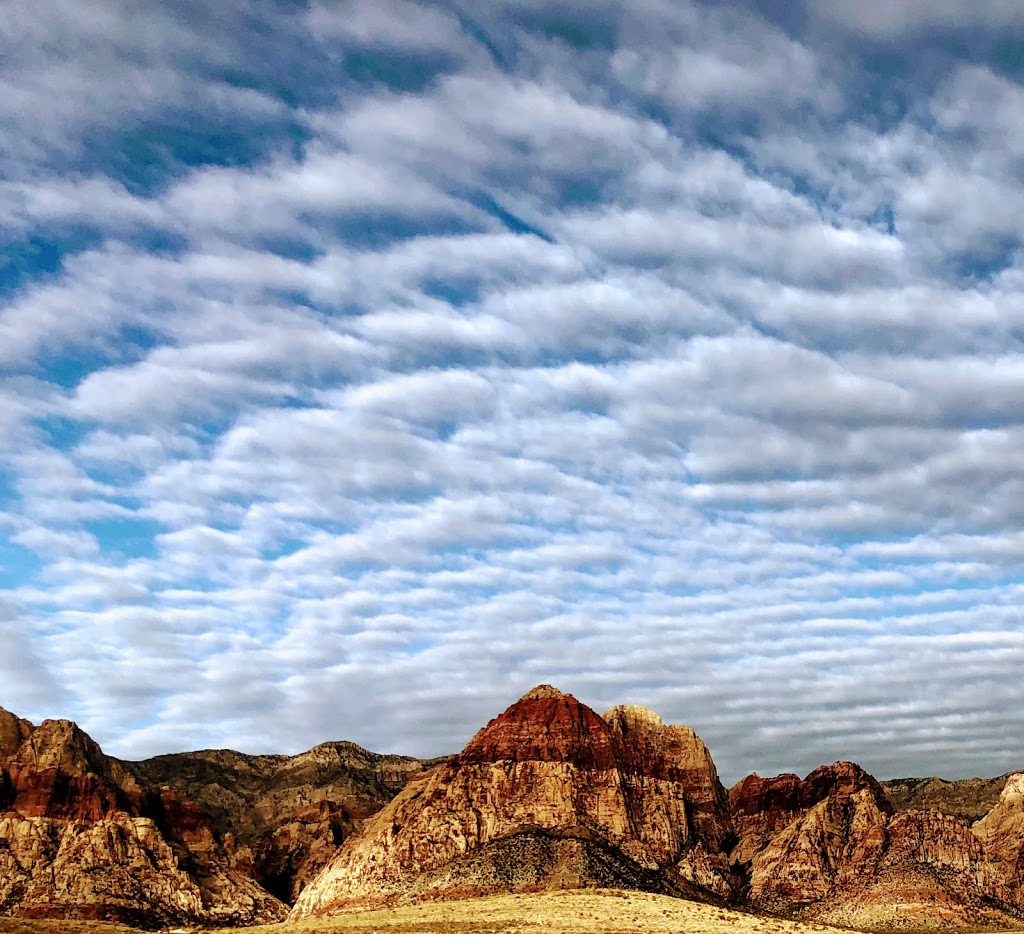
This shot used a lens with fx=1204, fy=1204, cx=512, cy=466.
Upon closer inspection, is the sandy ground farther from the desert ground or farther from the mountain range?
the mountain range

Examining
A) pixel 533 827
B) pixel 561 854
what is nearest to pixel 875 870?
pixel 561 854

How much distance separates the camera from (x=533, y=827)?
566 feet

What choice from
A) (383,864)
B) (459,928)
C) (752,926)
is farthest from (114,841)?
(752,926)

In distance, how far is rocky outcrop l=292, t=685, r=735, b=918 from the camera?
156 m

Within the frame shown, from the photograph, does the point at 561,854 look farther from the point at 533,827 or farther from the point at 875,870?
the point at 875,870

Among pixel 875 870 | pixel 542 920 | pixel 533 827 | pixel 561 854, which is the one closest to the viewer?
pixel 542 920

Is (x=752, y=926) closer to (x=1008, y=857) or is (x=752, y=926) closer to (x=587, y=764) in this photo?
(x=587, y=764)

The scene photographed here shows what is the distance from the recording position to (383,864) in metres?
168

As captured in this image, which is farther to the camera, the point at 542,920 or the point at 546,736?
the point at 546,736

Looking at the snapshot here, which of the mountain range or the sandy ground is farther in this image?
the mountain range

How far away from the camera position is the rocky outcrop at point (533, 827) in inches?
6127

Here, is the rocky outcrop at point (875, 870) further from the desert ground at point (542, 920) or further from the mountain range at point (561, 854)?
the desert ground at point (542, 920)

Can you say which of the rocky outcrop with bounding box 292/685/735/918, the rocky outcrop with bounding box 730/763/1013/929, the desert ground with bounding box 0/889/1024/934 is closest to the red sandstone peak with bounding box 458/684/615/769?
the rocky outcrop with bounding box 292/685/735/918

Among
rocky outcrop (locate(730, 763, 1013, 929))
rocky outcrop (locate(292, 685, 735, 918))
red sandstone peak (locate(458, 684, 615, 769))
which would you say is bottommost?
rocky outcrop (locate(730, 763, 1013, 929))
